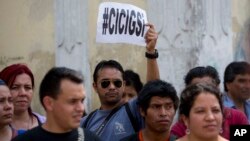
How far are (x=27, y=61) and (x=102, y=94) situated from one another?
3524mm

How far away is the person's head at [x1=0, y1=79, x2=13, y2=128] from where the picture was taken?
5688 millimetres

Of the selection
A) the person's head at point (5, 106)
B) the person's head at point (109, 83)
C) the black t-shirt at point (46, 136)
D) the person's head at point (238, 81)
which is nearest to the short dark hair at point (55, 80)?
the black t-shirt at point (46, 136)

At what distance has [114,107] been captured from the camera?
6191 millimetres

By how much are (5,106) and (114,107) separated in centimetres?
92

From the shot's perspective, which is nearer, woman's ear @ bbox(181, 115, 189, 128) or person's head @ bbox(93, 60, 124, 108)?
woman's ear @ bbox(181, 115, 189, 128)

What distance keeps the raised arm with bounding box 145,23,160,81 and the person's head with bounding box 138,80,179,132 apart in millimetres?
528

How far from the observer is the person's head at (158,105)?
18.6 ft

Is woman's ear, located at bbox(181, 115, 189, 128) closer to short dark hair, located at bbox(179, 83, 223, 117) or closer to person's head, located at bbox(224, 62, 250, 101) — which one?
short dark hair, located at bbox(179, 83, 223, 117)

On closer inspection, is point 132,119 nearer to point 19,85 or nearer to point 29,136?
point 19,85

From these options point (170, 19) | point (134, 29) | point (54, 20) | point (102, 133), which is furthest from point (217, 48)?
point (102, 133)

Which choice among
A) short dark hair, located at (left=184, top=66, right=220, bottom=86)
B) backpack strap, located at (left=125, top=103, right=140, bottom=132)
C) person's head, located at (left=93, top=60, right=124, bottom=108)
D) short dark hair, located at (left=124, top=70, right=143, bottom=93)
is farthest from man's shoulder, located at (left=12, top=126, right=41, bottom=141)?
short dark hair, located at (left=124, top=70, right=143, bottom=93)

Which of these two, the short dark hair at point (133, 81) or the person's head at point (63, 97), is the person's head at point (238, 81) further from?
the person's head at point (63, 97)

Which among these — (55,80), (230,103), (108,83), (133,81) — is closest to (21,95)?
(108,83)

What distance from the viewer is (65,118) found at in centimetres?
493
